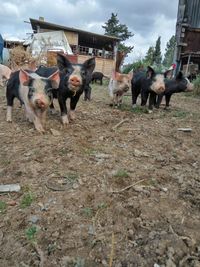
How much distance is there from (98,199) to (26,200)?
722 mm

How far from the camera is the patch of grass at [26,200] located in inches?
107

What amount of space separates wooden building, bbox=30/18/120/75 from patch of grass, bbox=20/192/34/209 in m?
21.7

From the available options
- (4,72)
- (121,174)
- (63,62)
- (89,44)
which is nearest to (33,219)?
(121,174)

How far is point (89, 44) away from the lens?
28891 millimetres

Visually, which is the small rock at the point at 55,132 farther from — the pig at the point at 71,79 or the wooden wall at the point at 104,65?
the wooden wall at the point at 104,65

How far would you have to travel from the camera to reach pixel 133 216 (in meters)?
2.60

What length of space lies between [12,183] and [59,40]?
21068 millimetres

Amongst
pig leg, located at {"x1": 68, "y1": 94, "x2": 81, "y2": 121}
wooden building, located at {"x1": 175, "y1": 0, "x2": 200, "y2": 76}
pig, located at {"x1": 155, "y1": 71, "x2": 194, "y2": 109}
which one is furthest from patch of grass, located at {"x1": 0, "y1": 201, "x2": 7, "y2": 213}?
wooden building, located at {"x1": 175, "y1": 0, "x2": 200, "y2": 76}

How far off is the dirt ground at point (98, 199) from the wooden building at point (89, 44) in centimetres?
2030

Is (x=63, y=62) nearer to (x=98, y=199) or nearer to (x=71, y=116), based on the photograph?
(x=71, y=116)

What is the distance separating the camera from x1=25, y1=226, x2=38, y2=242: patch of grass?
227cm

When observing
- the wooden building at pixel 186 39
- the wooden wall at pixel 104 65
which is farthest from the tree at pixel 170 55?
the wooden wall at pixel 104 65

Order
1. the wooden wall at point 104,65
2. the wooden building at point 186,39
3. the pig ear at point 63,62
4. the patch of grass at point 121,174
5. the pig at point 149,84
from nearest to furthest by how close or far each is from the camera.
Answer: the patch of grass at point 121,174, the pig ear at point 63,62, the pig at point 149,84, the wooden building at point 186,39, the wooden wall at point 104,65

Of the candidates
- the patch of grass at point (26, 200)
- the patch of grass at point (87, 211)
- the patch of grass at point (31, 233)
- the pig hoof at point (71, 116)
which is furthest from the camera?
the pig hoof at point (71, 116)
